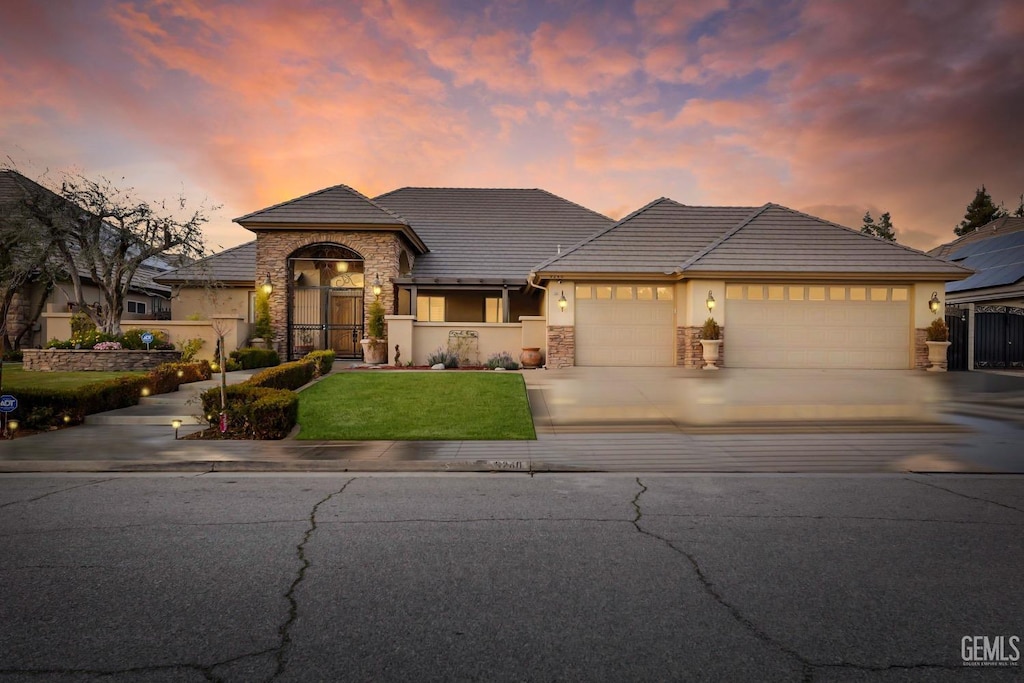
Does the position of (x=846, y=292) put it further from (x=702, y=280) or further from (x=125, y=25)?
(x=125, y=25)

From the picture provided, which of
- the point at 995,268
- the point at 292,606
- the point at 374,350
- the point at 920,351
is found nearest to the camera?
the point at 292,606

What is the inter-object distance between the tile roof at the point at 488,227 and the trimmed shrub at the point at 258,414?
13.9m

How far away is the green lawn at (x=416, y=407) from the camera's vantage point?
403 inches

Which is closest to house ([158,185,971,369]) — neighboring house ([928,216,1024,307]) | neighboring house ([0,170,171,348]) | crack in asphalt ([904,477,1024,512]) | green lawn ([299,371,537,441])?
neighboring house ([0,170,171,348])

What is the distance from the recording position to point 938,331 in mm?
19656

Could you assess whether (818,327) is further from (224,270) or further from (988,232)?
(988,232)

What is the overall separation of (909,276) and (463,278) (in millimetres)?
16592

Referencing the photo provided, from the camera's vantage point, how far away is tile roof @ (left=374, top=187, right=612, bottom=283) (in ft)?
85.6

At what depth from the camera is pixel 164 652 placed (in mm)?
3000

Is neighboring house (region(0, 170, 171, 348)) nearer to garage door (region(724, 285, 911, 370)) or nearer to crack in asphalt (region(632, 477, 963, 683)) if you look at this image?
garage door (region(724, 285, 911, 370))

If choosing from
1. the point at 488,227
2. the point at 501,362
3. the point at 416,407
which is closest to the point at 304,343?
the point at 501,362

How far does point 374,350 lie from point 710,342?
1181cm

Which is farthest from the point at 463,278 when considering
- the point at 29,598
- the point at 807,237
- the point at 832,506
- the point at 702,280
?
the point at 29,598

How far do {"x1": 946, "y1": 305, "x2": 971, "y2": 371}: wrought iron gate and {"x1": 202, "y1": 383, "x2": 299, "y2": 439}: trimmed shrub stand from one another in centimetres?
2306
